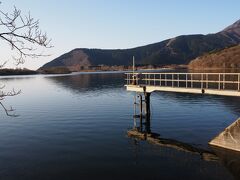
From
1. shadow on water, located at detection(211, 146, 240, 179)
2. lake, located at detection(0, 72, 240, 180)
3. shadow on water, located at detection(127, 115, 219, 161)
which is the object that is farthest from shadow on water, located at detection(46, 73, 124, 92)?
shadow on water, located at detection(211, 146, 240, 179)

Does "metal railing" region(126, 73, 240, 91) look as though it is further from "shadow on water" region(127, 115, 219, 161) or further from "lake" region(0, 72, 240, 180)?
"shadow on water" region(127, 115, 219, 161)

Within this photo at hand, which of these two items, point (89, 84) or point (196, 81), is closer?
point (196, 81)

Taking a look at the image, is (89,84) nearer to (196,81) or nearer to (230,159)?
(196,81)

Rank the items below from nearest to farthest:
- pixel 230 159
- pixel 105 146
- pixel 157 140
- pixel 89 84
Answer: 1. pixel 230 159
2. pixel 105 146
3. pixel 157 140
4. pixel 89 84

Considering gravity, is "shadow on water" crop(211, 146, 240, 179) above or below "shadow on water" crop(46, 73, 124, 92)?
below

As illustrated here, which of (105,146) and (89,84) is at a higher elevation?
(89,84)

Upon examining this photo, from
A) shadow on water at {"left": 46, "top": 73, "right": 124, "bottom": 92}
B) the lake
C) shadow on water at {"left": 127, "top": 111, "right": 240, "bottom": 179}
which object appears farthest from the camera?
shadow on water at {"left": 46, "top": 73, "right": 124, "bottom": 92}

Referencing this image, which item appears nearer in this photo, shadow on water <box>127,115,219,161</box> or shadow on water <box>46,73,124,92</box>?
shadow on water <box>127,115,219,161</box>

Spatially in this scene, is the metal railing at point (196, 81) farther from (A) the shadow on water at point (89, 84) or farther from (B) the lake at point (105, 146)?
(A) the shadow on water at point (89, 84)

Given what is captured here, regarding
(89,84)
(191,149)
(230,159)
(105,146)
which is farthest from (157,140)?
(89,84)

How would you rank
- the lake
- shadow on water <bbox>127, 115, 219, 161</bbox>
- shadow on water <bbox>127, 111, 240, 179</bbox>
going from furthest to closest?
shadow on water <bbox>127, 115, 219, 161</bbox>, shadow on water <bbox>127, 111, 240, 179</bbox>, the lake

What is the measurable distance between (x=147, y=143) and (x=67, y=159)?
771 cm

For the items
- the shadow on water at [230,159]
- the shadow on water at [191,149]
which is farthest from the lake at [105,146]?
the shadow on water at [191,149]

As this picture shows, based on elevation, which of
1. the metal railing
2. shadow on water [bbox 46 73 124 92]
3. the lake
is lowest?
the lake
